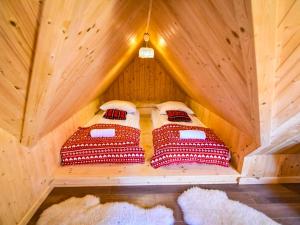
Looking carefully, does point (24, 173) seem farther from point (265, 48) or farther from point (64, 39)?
point (265, 48)

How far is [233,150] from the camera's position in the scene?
2.62 metres

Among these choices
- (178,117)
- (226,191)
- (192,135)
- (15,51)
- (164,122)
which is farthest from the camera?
(178,117)

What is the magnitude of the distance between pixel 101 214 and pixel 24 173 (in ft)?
2.49

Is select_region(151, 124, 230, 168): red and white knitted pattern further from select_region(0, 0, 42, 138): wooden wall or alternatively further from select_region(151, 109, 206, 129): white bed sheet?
select_region(0, 0, 42, 138): wooden wall

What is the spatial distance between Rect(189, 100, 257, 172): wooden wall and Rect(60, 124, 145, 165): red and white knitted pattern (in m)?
1.15

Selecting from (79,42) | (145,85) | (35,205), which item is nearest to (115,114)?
(145,85)

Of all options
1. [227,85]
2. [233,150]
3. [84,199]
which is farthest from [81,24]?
[233,150]

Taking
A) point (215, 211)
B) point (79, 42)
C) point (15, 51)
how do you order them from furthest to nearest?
point (215, 211) → point (79, 42) → point (15, 51)

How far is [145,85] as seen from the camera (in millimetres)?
4574

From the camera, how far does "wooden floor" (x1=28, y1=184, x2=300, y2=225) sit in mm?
1948

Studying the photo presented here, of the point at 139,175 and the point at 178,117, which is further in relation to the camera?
the point at 178,117

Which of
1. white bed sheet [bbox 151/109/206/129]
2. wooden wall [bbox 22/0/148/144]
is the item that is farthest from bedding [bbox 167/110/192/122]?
wooden wall [bbox 22/0/148/144]

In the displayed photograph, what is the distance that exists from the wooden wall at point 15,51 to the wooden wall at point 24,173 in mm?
309

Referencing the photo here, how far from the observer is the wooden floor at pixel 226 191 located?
1.95m
